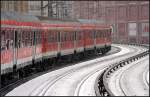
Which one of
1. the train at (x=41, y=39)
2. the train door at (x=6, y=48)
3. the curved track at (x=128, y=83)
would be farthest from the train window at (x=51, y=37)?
the train door at (x=6, y=48)

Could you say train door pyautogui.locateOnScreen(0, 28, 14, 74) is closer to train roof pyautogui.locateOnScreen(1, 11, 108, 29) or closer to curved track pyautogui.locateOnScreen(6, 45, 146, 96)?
train roof pyautogui.locateOnScreen(1, 11, 108, 29)

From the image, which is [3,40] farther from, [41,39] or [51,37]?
[51,37]

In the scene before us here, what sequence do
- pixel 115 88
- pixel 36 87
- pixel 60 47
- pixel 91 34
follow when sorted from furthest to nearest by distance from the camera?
pixel 91 34, pixel 60 47, pixel 115 88, pixel 36 87

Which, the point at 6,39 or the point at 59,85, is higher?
the point at 6,39

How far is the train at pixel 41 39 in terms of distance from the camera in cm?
1669

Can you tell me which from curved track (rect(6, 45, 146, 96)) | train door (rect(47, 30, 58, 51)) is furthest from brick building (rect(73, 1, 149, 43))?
curved track (rect(6, 45, 146, 96))

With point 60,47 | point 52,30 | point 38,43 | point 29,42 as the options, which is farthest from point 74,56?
point 29,42

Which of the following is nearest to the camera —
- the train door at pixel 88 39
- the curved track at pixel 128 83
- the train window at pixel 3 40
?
the train window at pixel 3 40

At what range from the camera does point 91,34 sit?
37.1 m

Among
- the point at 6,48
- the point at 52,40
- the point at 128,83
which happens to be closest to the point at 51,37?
the point at 52,40

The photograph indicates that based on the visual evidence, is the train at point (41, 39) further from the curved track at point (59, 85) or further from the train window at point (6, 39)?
the curved track at point (59, 85)

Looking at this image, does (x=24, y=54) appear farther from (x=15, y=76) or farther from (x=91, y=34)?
(x=91, y=34)

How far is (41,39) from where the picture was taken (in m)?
23.8

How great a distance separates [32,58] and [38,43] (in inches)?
62.9
